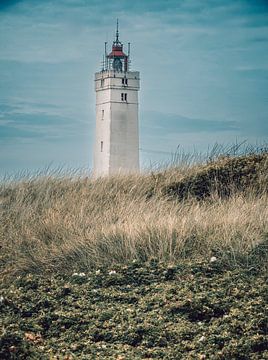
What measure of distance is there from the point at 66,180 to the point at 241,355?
25.6ft

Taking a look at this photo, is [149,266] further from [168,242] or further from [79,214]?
[79,214]

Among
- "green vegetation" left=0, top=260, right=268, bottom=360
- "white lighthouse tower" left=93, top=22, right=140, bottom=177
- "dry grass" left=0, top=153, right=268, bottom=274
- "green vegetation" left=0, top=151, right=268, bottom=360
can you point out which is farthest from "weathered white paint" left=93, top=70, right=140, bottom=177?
"green vegetation" left=0, top=260, right=268, bottom=360

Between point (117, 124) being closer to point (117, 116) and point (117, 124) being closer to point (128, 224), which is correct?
point (117, 116)

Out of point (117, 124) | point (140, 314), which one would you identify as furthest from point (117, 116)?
point (140, 314)

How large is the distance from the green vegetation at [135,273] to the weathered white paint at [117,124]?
4013 centimetres

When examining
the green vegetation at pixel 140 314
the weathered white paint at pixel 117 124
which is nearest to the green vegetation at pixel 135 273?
the green vegetation at pixel 140 314

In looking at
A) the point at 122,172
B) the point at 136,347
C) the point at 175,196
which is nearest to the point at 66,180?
the point at 122,172

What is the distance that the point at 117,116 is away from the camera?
5234cm

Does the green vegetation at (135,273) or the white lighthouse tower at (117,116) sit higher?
the white lighthouse tower at (117,116)

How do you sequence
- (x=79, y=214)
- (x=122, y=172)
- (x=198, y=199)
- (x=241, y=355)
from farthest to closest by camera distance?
(x=122, y=172) < (x=198, y=199) < (x=79, y=214) < (x=241, y=355)

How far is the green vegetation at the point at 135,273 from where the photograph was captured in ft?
18.0

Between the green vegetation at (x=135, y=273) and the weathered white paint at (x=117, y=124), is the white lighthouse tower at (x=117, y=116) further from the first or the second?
the green vegetation at (x=135, y=273)

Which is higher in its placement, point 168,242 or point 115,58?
point 115,58

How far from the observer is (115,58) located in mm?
53344
